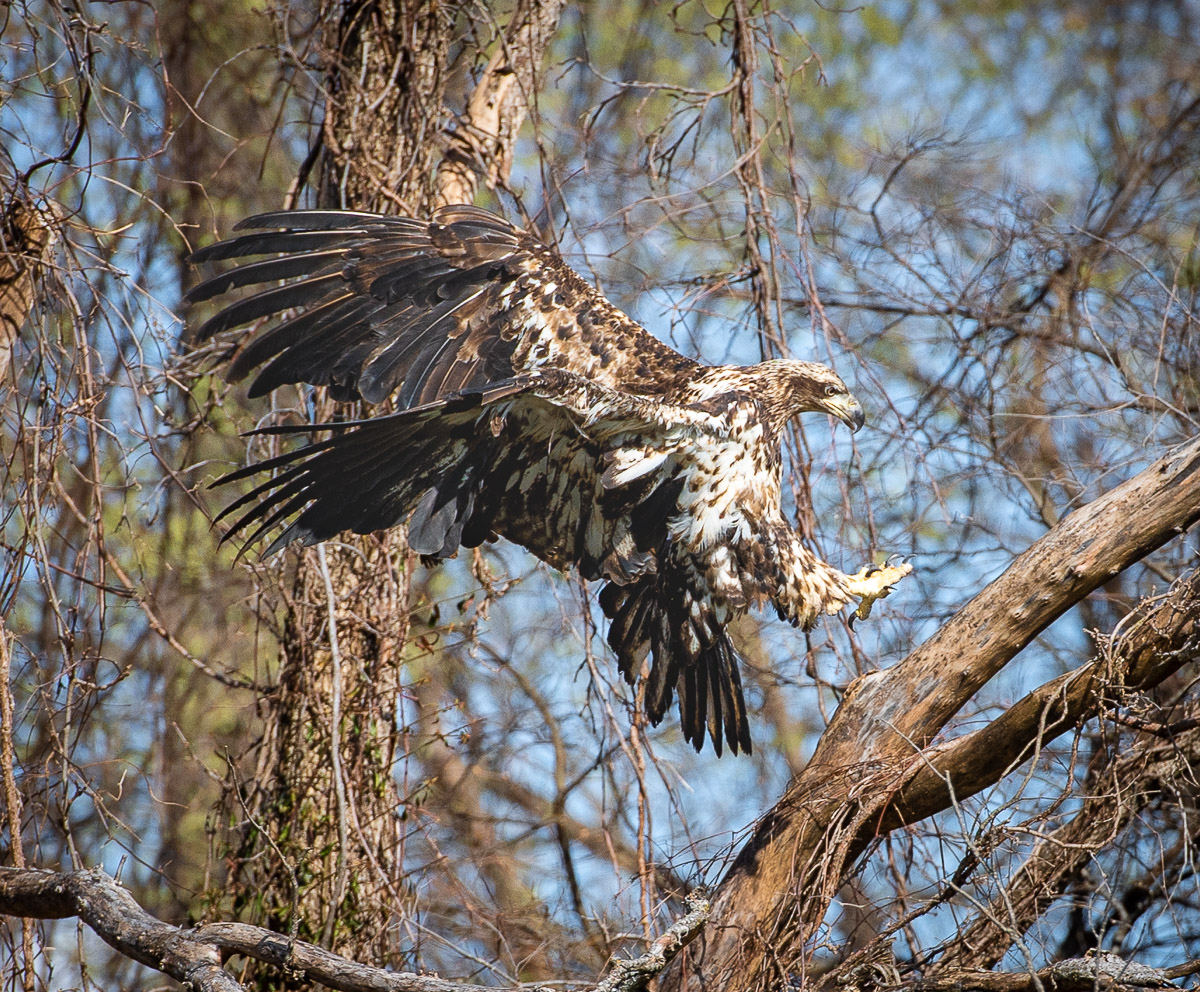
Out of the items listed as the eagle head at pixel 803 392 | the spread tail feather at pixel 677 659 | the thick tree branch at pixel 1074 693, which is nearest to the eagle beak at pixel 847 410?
the eagle head at pixel 803 392

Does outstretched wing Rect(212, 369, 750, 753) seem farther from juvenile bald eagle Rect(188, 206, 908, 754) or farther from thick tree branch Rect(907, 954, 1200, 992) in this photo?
thick tree branch Rect(907, 954, 1200, 992)

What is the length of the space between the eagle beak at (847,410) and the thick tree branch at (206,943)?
5.97 feet

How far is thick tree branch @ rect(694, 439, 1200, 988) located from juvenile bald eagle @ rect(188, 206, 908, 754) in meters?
0.58

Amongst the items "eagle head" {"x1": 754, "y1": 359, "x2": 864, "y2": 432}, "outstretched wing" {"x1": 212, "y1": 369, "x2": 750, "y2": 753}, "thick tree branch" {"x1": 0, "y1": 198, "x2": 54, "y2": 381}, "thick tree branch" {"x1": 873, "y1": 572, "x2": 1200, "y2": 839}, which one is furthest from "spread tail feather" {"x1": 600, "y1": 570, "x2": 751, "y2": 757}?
"thick tree branch" {"x1": 0, "y1": 198, "x2": 54, "y2": 381}

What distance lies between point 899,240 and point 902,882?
2582mm

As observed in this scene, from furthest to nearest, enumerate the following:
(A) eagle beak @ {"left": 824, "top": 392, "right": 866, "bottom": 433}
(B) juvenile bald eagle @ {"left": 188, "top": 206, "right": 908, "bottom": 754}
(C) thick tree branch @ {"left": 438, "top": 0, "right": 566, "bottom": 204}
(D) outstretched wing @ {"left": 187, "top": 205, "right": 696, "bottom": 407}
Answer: (C) thick tree branch @ {"left": 438, "top": 0, "right": 566, "bottom": 204}
(A) eagle beak @ {"left": 824, "top": 392, "right": 866, "bottom": 433}
(D) outstretched wing @ {"left": 187, "top": 205, "right": 696, "bottom": 407}
(B) juvenile bald eagle @ {"left": 188, "top": 206, "right": 908, "bottom": 754}

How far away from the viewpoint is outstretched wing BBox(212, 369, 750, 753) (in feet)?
10.7

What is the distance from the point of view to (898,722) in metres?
3.03

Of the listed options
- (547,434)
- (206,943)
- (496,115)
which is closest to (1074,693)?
(547,434)

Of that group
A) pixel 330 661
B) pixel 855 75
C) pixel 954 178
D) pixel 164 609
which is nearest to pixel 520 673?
pixel 330 661

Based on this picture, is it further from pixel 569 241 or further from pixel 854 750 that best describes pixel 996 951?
pixel 569 241

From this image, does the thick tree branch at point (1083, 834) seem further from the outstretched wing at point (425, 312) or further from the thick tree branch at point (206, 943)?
the outstretched wing at point (425, 312)

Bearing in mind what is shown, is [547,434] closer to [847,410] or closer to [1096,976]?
[847,410]

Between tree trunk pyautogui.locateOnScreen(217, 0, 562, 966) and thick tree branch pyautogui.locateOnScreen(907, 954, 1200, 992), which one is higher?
tree trunk pyautogui.locateOnScreen(217, 0, 562, 966)
